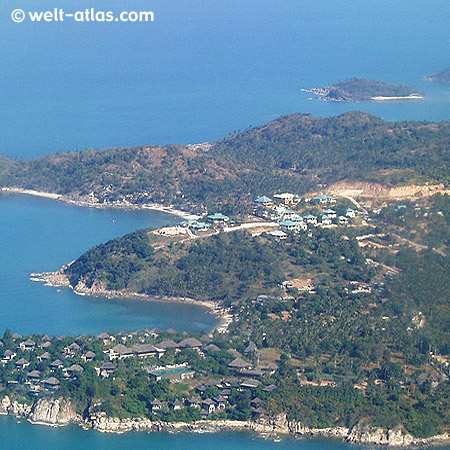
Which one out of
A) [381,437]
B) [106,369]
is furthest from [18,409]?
[381,437]

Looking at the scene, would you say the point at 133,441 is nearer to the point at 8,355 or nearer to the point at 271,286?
the point at 8,355

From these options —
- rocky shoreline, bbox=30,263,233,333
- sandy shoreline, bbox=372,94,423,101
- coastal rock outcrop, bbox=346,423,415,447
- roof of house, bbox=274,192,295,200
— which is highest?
sandy shoreline, bbox=372,94,423,101

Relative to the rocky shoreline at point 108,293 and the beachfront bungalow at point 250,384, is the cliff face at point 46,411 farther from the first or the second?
the rocky shoreline at point 108,293

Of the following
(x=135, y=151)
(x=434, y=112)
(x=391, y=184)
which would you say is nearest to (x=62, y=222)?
(x=135, y=151)

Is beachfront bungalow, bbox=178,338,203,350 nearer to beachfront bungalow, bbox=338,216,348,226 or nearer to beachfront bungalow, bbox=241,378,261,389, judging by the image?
beachfront bungalow, bbox=241,378,261,389

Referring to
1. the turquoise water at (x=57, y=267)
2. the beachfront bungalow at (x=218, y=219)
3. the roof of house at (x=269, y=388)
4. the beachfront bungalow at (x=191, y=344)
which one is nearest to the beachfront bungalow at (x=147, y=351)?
the beachfront bungalow at (x=191, y=344)

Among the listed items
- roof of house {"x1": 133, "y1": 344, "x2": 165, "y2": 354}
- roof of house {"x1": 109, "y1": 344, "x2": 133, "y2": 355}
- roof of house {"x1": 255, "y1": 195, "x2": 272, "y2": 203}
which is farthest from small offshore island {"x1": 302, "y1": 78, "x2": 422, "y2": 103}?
roof of house {"x1": 109, "y1": 344, "x2": 133, "y2": 355}
